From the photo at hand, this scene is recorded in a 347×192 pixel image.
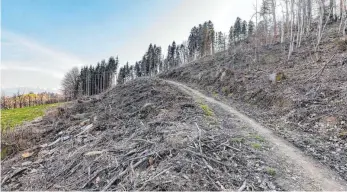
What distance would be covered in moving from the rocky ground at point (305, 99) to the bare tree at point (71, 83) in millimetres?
52493

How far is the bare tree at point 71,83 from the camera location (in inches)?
2603

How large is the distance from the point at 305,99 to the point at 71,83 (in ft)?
222

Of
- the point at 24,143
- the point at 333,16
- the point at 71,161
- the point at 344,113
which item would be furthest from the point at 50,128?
the point at 333,16

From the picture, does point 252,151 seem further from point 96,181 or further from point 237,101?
point 237,101

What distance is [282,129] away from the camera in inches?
386

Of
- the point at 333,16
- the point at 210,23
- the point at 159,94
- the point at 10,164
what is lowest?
the point at 10,164

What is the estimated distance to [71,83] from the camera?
69.2 meters

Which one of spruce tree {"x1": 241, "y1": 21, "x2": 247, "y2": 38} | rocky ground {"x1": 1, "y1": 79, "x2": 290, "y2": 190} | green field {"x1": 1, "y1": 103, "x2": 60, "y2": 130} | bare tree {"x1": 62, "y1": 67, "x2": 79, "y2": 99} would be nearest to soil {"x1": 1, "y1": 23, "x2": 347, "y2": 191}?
rocky ground {"x1": 1, "y1": 79, "x2": 290, "y2": 190}

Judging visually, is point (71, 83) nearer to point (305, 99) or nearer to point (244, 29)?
point (244, 29)

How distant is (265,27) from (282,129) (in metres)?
34.5

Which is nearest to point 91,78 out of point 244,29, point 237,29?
point 237,29

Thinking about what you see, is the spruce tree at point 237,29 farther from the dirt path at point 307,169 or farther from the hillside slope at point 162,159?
the dirt path at point 307,169

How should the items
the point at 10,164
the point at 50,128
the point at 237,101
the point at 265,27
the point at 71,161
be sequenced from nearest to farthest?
the point at 71,161
the point at 10,164
the point at 50,128
the point at 237,101
the point at 265,27

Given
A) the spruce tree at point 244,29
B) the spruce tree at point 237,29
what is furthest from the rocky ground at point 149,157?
the spruce tree at point 244,29
